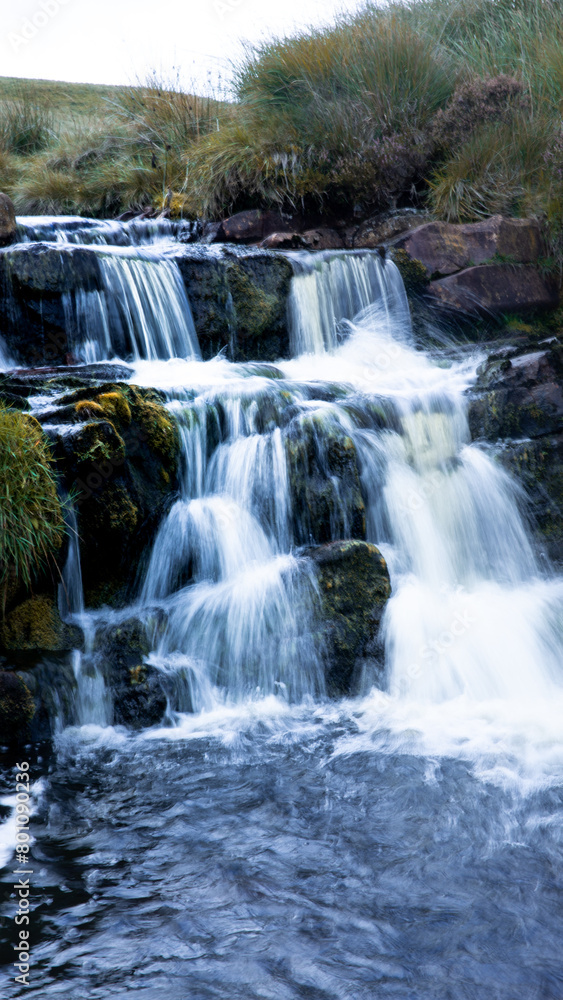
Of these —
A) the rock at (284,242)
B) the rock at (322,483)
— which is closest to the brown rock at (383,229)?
the rock at (284,242)

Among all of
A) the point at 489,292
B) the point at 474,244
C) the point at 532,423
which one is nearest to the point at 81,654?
the point at 532,423

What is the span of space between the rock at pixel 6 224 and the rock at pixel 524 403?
4.78 meters

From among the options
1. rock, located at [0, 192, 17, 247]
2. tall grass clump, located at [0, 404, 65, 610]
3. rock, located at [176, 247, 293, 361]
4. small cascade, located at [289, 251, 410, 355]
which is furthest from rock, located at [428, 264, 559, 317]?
tall grass clump, located at [0, 404, 65, 610]

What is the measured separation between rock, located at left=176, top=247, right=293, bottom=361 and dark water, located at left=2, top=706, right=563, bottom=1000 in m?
4.44

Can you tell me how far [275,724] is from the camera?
4031 millimetres

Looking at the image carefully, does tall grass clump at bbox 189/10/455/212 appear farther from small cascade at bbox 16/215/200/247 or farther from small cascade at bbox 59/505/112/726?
small cascade at bbox 59/505/112/726

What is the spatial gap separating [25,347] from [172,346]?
1.36 m

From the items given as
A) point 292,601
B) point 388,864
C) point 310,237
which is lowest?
point 388,864

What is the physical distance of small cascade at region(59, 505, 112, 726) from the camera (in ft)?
13.4

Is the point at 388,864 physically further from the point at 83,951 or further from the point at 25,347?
the point at 25,347

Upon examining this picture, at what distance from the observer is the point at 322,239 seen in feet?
27.3

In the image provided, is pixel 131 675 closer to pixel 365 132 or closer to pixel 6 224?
pixel 6 224

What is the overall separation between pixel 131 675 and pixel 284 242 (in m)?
5.54

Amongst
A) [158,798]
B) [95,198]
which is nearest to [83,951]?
[158,798]
